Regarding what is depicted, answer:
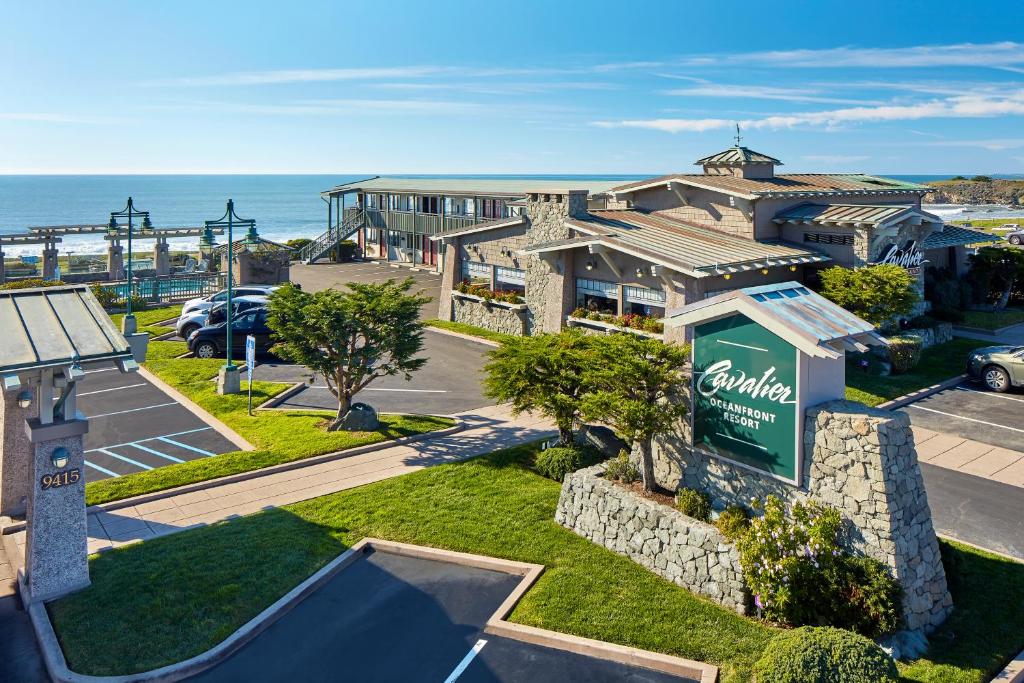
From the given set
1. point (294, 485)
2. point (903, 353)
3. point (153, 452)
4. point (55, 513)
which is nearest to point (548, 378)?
point (294, 485)

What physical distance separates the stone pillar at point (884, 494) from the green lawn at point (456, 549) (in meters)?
0.69

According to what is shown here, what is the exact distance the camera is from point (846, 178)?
3872 cm

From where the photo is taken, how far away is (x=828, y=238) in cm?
2908

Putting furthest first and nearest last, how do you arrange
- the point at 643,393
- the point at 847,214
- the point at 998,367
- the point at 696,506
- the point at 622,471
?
the point at 847,214, the point at 998,367, the point at 622,471, the point at 643,393, the point at 696,506

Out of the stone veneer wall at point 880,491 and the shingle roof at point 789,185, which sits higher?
the shingle roof at point 789,185

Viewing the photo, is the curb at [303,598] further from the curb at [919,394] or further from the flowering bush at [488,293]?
the flowering bush at [488,293]

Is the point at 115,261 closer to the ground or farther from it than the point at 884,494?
farther from it

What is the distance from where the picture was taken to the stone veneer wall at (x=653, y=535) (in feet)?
38.9

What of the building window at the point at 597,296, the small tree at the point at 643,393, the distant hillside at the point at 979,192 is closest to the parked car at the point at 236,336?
the building window at the point at 597,296

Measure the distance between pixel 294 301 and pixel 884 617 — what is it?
49.6 ft

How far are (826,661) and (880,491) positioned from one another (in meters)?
2.84

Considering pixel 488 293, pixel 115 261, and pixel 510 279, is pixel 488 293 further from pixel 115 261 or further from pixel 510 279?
pixel 115 261

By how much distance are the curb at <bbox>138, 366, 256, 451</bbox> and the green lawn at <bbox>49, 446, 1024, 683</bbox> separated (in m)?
4.88

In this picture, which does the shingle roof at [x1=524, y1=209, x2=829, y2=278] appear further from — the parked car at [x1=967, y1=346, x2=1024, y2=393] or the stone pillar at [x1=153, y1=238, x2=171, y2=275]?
the stone pillar at [x1=153, y1=238, x2=171, y2=275]
